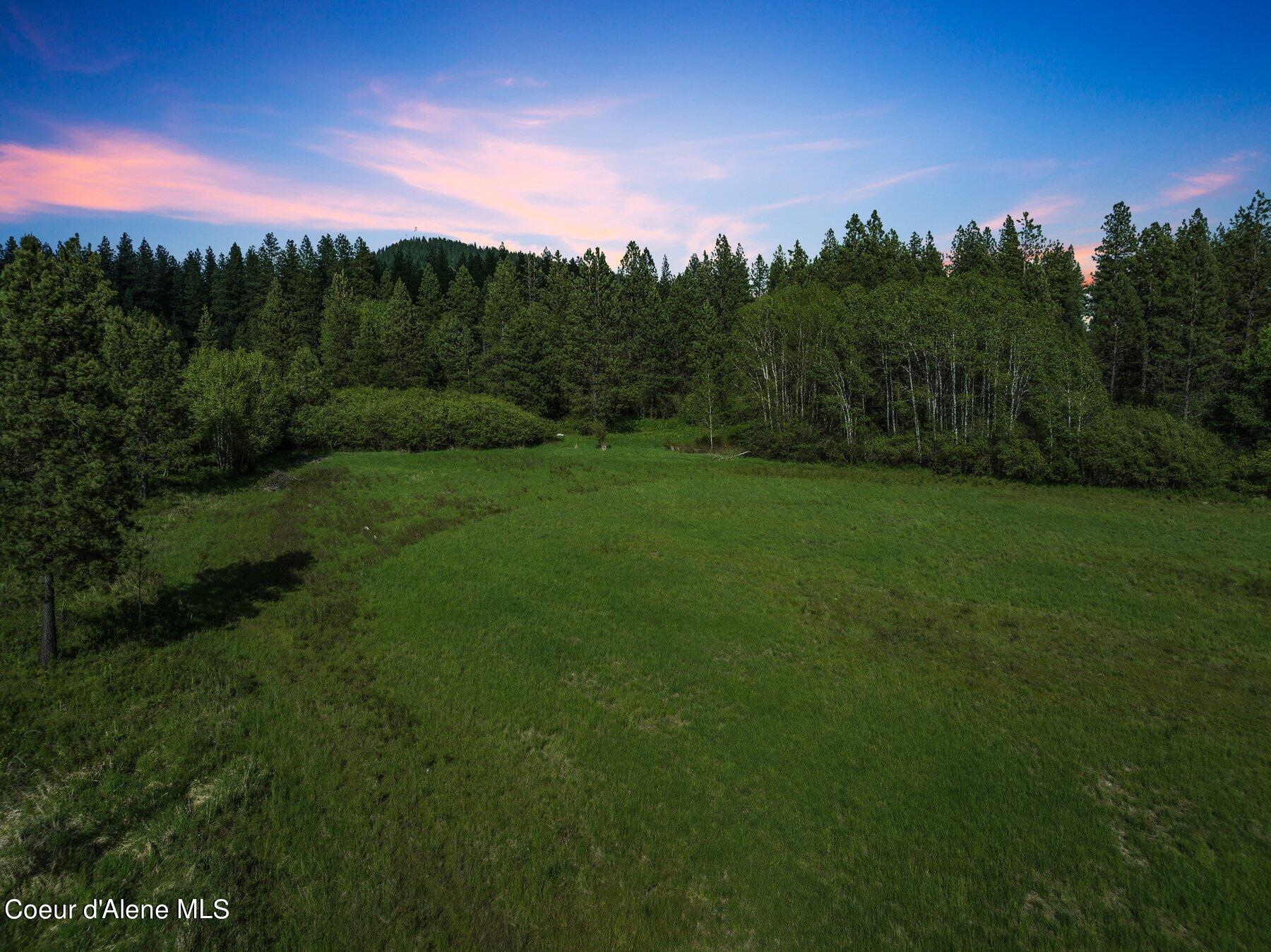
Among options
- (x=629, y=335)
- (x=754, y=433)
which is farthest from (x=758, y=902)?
(x=629, y=335)

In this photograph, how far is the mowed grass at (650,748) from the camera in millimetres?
10438

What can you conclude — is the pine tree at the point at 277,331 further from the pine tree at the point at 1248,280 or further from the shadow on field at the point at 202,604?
the pine tree at the point at 1248,280

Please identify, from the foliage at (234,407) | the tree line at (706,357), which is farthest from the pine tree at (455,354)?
the foliage at (234,407)

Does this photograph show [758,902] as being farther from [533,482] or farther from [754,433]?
[754,433]

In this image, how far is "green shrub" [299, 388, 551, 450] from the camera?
62312 millimetres

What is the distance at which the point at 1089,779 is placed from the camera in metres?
14.2

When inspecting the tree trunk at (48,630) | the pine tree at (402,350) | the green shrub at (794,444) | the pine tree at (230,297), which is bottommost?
the tree trunk at (48,630)

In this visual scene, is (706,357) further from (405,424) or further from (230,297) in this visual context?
(230,297)

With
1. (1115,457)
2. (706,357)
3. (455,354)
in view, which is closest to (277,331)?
(455,354)

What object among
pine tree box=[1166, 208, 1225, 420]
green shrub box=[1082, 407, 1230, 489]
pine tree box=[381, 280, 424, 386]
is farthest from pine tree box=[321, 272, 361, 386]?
pine tree box=[1166, 208, 1225, 420]

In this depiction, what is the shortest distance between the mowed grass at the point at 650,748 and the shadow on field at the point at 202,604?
0.17 meters

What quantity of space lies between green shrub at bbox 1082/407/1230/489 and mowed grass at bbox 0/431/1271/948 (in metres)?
17.9

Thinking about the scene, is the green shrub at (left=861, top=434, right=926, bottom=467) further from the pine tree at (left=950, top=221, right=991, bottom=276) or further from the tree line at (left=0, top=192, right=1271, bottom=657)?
the pine tree at (left=950, top=221, right=991, bottom=276)

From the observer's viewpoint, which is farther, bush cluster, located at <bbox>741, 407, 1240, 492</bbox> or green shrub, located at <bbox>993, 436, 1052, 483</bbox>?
green shrub, located at <bbox>993, 436, 1052, 483</bbox>
